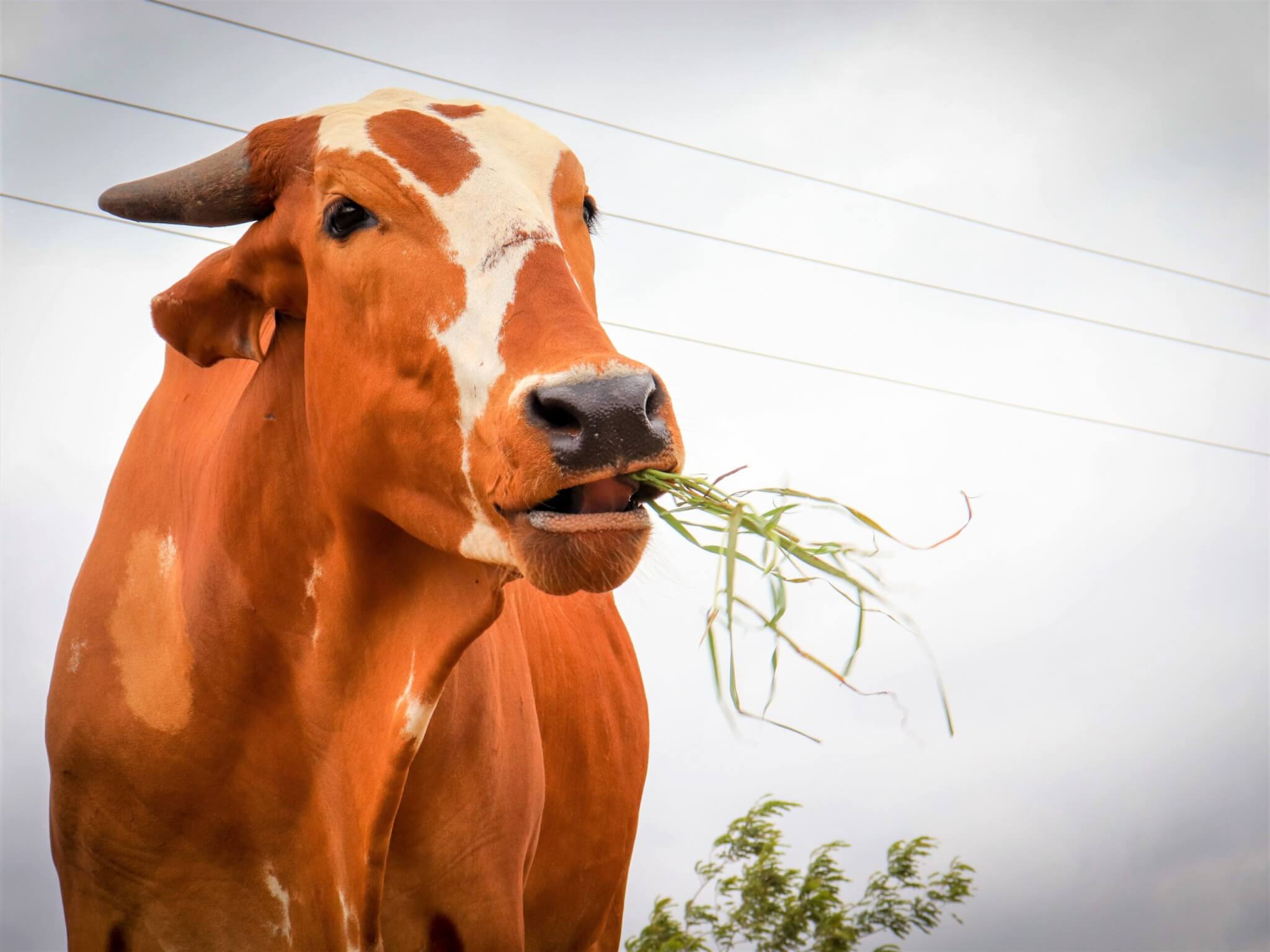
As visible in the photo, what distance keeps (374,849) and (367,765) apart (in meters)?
0.21

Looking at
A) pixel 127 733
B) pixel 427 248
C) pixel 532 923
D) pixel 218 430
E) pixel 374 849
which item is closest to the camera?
pixel 427 248

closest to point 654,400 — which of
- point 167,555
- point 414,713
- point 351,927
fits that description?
point 414,713

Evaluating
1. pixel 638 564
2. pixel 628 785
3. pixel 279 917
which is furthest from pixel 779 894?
pixel 638 564

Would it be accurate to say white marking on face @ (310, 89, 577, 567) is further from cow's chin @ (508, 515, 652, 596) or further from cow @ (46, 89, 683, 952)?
cow's chin @ (508, 515, 652, 596)

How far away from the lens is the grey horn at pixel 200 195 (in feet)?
11.3

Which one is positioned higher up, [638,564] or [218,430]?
[218,430]

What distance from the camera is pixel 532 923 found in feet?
16.1

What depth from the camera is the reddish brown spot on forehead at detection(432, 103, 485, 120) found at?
3.31m

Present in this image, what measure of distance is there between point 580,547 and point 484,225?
0.83m

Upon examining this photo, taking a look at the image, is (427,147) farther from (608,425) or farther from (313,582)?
(313,582)

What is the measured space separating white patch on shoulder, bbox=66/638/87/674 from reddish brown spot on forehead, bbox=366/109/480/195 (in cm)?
171

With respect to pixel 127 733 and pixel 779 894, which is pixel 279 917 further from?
pixel 779 894

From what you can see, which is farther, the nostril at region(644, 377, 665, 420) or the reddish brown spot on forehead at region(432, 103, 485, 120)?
the reddish brown spot on forehead at region(432, 103, 485, 120)

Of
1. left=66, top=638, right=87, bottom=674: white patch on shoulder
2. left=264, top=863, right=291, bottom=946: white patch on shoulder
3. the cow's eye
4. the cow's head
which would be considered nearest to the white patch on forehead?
the cow's head
